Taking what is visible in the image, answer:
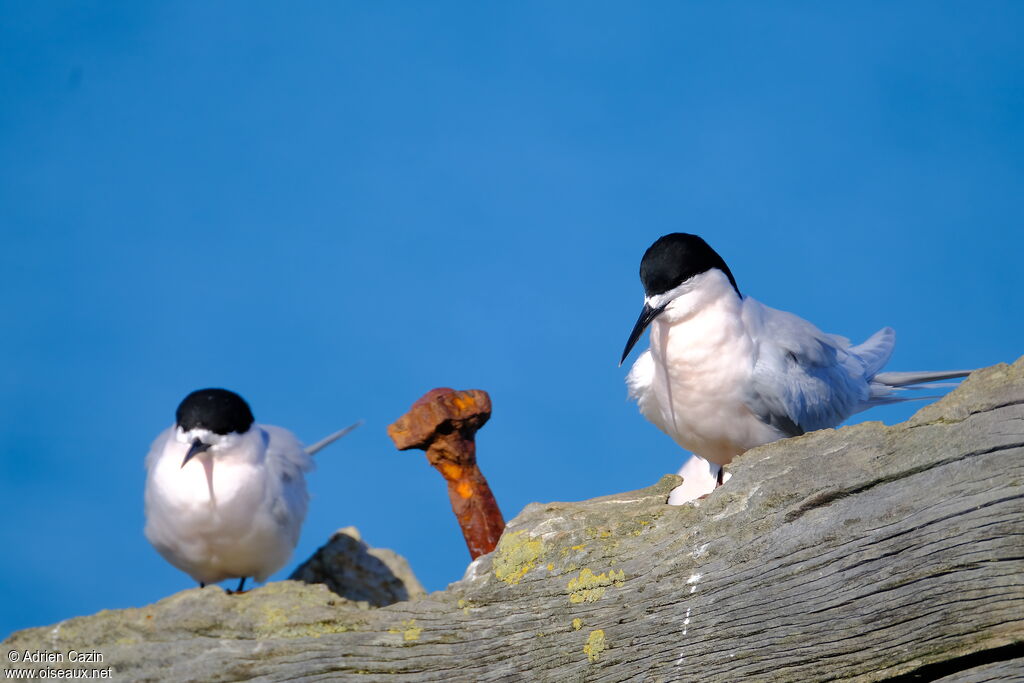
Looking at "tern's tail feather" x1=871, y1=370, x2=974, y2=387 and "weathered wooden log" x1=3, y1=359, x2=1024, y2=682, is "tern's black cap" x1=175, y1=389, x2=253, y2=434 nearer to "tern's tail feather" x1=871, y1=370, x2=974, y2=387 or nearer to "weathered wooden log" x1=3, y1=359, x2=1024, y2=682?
"weathered wooden log" x1=3, y1=359, x2=1024, y2=682

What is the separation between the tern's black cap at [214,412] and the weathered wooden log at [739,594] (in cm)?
184

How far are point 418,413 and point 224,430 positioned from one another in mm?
2152

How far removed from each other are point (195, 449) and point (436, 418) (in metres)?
2.19

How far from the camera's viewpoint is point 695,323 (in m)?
3.84

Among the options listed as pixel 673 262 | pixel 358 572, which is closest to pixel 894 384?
pixel 673 262

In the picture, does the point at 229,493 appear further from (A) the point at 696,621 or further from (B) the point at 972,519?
(B) the point at 972,519

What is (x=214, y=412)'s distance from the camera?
537 centimetres

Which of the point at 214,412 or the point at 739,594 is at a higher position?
the point at 214,412

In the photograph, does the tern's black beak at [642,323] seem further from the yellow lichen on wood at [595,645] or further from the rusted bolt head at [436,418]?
the yellow lichen on wood at [595,645]

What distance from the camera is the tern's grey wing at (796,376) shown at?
3.79m

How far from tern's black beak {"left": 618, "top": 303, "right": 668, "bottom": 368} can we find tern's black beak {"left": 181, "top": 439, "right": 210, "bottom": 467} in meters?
2.38

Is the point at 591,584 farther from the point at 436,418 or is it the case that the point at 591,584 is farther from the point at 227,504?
the point at 227,504

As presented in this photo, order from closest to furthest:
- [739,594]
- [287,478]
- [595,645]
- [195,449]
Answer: [739,594], [595,645], [195,449], [287,478]

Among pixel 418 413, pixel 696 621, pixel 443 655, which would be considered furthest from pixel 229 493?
pixel 696 621
